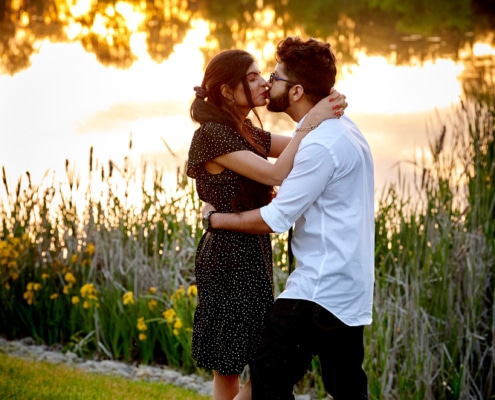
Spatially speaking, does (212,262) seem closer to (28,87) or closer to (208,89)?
(208,89)

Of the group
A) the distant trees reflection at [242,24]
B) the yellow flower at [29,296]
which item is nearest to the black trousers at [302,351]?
the yellow flower at [29,296]

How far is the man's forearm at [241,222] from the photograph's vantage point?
350 cm

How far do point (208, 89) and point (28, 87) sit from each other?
31.3ft

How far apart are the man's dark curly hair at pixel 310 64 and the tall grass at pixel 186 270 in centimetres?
234

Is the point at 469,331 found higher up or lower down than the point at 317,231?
lower down

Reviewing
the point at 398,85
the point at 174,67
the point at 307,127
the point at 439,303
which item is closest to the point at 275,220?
the point at 307,127

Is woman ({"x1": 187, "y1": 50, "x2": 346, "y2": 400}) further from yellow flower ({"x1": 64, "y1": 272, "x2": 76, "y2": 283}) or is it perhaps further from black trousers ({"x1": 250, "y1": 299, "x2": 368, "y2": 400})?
yellow flower ({"x1": 64, "y1": 272, "x2": 76, "y2": 283})

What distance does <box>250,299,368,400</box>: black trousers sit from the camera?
3.41m

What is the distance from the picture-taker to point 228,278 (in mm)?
3816

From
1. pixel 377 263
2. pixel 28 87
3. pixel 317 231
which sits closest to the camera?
pixel 317 231

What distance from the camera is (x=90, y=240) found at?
23.3 ft

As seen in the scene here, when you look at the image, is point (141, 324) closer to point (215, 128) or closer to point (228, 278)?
point (228, 278)

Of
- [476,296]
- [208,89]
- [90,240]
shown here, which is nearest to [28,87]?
[90,240]

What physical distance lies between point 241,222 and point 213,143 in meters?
0.34
